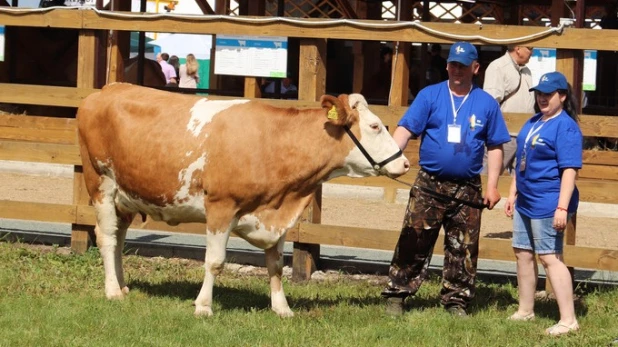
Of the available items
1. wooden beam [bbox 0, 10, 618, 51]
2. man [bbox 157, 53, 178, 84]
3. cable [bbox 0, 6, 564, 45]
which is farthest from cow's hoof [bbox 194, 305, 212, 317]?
man [bbox 157, 53, 178, 84]

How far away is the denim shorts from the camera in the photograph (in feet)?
23.2

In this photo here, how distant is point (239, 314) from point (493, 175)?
1.97 m

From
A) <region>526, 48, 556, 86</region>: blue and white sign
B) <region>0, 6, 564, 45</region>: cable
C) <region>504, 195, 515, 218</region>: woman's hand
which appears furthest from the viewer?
<region>526, 48, 556, 86</region>: blue and white sign

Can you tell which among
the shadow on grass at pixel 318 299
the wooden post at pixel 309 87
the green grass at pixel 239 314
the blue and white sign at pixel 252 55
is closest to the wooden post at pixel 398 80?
the wooden post at pixel 309 87

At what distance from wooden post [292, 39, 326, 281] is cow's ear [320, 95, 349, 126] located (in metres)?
1.65

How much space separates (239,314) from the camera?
736 centimetres

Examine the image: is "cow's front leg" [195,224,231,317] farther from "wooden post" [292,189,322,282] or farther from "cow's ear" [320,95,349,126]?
"wooden post" [292,189,322,282]

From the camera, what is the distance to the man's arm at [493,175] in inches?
292

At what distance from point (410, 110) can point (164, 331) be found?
2251mm

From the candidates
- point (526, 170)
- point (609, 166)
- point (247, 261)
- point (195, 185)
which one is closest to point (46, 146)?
point (247, 261)

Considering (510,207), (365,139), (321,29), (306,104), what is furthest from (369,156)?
(321,29)

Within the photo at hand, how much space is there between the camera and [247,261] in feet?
32.3

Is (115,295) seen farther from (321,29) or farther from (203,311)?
(321,29)

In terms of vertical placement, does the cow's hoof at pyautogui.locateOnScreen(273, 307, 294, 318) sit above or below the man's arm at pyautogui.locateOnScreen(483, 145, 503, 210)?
below
